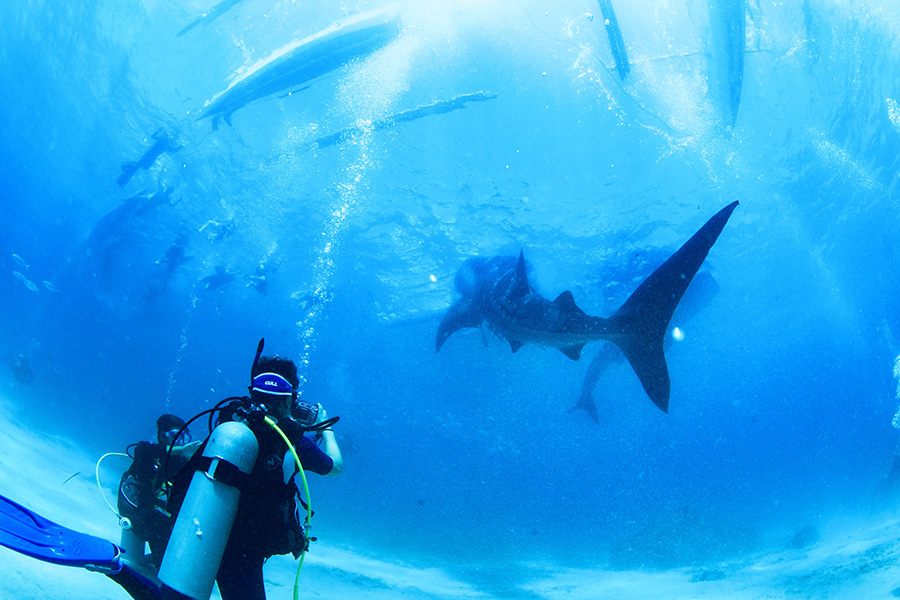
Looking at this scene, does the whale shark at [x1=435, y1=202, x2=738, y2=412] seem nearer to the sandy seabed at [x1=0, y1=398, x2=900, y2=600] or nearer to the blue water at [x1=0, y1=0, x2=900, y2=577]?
the sandy seabed at [x1=0, y1=398, x2=900, y2=600]

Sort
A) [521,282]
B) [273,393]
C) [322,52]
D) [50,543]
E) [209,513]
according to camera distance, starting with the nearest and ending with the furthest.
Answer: [209,513], [50,543], [273,393], [521,282], [322,52]

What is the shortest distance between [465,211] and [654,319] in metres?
15.2

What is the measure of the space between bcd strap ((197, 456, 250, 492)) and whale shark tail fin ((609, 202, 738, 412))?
5315 mm

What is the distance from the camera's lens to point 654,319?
6.28 m

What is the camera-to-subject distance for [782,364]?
43.7 m

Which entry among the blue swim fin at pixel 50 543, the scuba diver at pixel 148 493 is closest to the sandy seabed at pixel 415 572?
the scuba diver at pixel 148 493

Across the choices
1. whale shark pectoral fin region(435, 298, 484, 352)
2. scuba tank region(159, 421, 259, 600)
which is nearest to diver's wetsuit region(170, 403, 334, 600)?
scuba tank region(159, 421, 259, 600)

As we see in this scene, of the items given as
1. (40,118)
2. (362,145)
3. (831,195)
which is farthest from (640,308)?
(40,118)

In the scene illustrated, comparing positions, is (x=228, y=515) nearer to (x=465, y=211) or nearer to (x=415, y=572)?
(x=415, y=572)

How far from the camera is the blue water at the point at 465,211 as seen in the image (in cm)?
1540

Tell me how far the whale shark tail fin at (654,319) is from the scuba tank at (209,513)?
5288 mm

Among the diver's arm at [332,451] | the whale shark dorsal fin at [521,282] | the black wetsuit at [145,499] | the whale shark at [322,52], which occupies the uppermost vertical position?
the whale shark at [322,52]

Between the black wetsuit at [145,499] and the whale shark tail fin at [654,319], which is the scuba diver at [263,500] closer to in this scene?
the black wetsuit at [145,499]

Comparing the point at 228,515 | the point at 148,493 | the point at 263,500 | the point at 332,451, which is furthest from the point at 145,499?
the point at 228,515
